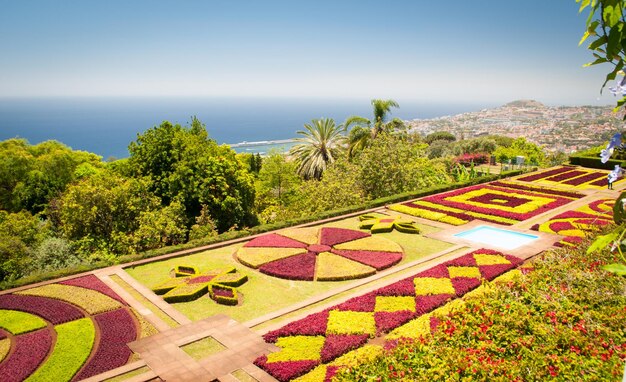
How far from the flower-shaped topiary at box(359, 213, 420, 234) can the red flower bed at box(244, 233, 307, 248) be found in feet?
14.4

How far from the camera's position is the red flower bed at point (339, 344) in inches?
454

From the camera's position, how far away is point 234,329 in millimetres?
13273

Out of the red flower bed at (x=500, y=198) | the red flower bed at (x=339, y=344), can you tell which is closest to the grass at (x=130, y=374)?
the red flower bed at (x=339, y=344)

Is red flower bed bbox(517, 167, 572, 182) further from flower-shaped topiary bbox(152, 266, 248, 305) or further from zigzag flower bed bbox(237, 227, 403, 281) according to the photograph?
flower-shaped topiary bbox(152, 266, 248, 305)

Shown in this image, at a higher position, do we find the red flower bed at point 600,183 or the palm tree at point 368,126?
the palm tree at point 368,126

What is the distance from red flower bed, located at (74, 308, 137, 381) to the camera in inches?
446

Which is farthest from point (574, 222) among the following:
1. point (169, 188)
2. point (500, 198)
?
point (169, 188)

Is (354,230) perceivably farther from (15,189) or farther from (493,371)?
(15,189)

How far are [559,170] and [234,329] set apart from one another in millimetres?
38573

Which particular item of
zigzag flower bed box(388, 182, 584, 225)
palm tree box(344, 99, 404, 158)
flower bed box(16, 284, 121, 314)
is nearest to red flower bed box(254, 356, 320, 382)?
flower bed box(16, 284, 121, 314)

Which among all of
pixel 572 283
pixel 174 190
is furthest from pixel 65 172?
pixel 572 283

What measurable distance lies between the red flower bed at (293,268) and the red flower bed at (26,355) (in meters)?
7.70

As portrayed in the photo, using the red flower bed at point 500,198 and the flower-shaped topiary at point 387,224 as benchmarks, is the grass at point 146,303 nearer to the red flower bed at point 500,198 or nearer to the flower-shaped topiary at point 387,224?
the flower-shaped topiary at point 387,224

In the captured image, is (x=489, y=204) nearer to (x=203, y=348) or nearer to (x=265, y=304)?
(x=265, y=304)
